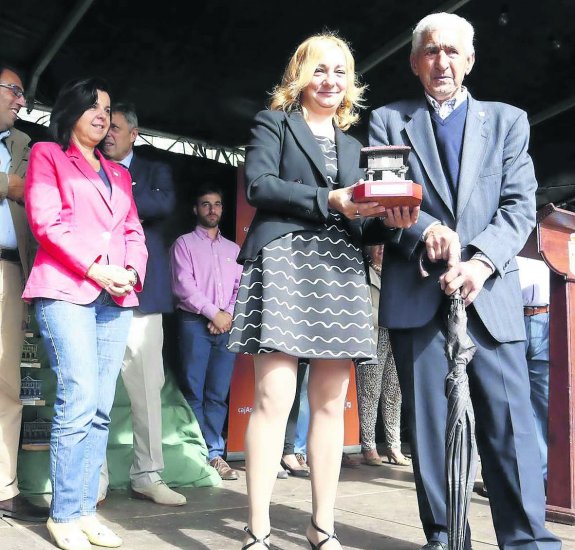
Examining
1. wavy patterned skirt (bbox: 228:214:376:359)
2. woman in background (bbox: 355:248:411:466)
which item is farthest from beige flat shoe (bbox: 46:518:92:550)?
woman in background (bbox: 355:248:411:466)

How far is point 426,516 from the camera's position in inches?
89.4

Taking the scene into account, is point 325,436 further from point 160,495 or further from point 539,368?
point 539,368

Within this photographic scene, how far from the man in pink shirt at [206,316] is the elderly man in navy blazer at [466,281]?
212 cm

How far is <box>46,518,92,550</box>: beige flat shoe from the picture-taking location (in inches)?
96.3

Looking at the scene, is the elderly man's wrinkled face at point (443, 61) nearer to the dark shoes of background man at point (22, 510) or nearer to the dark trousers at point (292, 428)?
the dark shoes of background man at point (22, 510)

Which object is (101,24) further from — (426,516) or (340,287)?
(426,516)

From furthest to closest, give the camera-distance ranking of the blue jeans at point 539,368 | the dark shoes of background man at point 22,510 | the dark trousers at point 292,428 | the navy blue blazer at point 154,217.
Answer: the dark trousers at point 292,428 < the blue jeans at point 539,368 < the navy blue blazer at point 154,217 < the dark shoes of background man at point 22,510

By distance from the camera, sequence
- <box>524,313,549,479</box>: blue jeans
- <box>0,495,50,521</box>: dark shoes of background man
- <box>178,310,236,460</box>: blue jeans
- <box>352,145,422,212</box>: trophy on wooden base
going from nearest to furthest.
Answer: <box>352,145,422,212</box>: trophy on wooden base, <box>0,495,50,521</box>: dark shoes of background man, <box>524,313,549,479</box>: blue jeans, <box>178,310,236,460</box>: blue jeans

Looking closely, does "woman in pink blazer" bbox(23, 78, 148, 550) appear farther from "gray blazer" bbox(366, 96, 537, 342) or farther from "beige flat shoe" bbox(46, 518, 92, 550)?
"gray blazer" bbox(366, 96, 537, 342)

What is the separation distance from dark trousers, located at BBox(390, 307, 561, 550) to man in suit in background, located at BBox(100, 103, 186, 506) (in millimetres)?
1466

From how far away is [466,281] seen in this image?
2096 mm

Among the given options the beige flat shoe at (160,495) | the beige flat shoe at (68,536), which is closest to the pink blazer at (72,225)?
the beige flat shoe at (68,536)

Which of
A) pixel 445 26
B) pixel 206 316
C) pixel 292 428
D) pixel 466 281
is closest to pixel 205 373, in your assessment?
pixel 206 316

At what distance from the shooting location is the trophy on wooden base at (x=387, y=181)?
6.46 feet
